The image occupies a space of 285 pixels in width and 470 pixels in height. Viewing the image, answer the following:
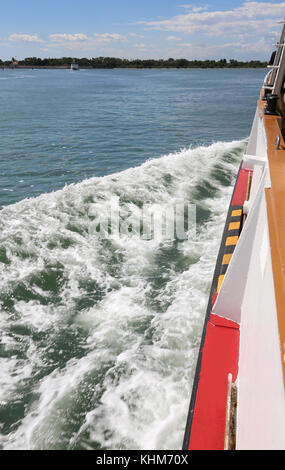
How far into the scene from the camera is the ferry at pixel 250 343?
143cm

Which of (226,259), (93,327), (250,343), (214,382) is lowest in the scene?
(93,327)

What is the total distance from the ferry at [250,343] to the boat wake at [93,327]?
82 cm

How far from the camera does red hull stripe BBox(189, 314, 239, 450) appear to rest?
228 centimetres

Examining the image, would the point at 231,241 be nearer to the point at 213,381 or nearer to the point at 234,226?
the point at 234,226

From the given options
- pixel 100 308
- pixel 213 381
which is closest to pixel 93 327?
pixel 100 308

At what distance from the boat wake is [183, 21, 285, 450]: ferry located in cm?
82

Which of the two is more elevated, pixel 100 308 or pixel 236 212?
pixel 236 212

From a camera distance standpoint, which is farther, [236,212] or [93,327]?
[236,212]

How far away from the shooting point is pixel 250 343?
7.39 ft

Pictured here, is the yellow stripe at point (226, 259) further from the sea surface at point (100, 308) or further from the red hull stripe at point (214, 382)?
the red hull stripe at point (214, 382)

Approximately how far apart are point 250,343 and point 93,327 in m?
2.50

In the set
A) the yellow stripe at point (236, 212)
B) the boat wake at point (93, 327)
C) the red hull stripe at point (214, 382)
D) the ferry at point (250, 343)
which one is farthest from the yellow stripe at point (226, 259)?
the yellow stripe at point (236, 212)
